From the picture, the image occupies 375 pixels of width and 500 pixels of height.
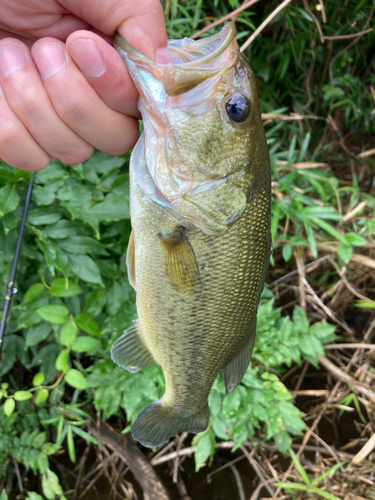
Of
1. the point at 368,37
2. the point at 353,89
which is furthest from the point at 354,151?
the point at 368,37

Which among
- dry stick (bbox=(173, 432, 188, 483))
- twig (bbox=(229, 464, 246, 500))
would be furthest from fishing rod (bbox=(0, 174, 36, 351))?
twig (bbox=(229, 464, 246, 500))

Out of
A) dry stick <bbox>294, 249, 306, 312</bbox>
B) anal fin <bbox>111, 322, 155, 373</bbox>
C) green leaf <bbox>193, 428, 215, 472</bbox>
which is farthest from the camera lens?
dry stick <bbox>294, 249, 306, 312</bbox>

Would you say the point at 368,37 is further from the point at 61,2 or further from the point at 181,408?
the point at 181,408

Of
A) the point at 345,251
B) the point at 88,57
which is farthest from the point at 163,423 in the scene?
the point at 345,251

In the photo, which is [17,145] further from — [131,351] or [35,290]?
[131,351]

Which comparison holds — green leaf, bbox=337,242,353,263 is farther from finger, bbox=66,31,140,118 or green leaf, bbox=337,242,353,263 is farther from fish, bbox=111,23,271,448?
finger, bbox=66,31,140,118

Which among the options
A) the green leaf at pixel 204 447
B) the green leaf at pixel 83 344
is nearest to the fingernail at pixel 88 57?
the green leaf at pixel 83 344

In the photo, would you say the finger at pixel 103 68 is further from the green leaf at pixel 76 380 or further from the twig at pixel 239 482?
the twig at pixel 239 482
